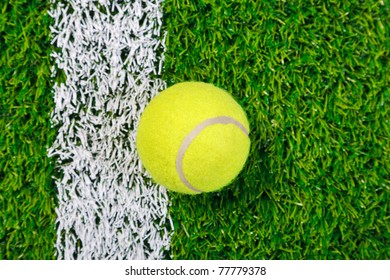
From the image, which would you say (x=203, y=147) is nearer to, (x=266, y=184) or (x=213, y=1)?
(x=266, y=184)

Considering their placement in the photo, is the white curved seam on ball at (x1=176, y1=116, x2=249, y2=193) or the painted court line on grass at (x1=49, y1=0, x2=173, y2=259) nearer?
the white curved seam on ball at (x1=176, y1=116, x2=249, y2=193)

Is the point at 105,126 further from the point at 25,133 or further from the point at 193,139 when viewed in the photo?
the point at 193,139

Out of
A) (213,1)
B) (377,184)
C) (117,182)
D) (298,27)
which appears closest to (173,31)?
→ (213,1)

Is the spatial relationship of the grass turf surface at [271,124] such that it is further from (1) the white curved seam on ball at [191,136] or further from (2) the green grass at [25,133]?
(1) the white curved seam on ball at [191,136]

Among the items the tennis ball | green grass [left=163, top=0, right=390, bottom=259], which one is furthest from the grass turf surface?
the tennis ball

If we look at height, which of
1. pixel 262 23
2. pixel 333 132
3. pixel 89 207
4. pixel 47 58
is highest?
pixel 262 23

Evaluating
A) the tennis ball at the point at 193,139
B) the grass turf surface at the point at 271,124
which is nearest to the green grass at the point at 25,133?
the grass turf surface at the point at 271,124

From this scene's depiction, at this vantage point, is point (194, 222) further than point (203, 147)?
Yes

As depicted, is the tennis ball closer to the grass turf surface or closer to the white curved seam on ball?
the white curved seam on ball
